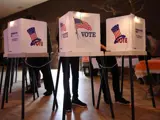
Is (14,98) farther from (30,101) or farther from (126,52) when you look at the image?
(126,52)

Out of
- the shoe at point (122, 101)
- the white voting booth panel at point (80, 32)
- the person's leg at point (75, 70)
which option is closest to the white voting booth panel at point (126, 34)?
the white voting booth panel at point (80, 32)

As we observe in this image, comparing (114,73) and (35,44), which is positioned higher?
(35,44)

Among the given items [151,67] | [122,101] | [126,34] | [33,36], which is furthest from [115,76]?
[33,36]

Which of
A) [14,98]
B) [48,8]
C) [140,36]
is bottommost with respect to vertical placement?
[14,98]

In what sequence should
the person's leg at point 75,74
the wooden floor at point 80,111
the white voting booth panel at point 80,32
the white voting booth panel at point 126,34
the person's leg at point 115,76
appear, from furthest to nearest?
1. the person's leg at point 115,76
2. the person's leg at point 75,74
3. the wooden floor at point 80,111
4. the white voting booth panel at point 126,34
5. the white voting booth panel at point 80,32

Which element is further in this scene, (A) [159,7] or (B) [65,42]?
(A) [159,7]

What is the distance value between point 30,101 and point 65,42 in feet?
3.96

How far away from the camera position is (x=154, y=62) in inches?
103

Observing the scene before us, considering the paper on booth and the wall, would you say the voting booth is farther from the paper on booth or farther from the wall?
→ the wall

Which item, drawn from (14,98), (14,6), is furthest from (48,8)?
(14,98)

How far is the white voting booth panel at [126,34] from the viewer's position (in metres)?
1.86

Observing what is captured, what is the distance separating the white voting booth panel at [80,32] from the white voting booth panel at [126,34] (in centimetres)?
21

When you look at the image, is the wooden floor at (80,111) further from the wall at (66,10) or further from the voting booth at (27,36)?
the wall at (66,10)

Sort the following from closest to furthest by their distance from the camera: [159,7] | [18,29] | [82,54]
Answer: [82,54], [18,29], [159,7]
